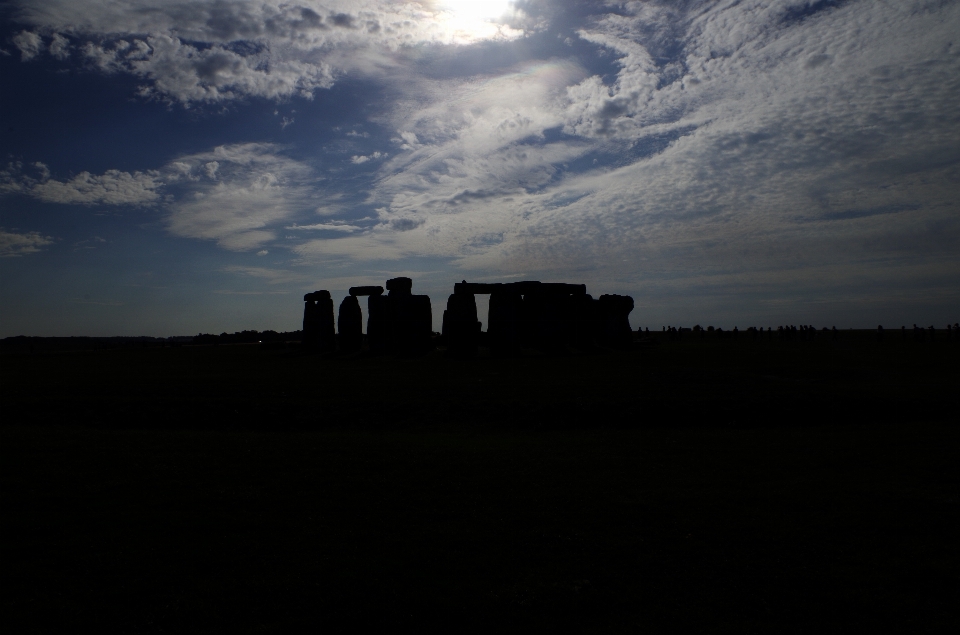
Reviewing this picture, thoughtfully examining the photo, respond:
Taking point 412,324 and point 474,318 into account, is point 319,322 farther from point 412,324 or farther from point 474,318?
point 474,318

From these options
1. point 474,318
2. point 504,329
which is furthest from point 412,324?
point 504,329

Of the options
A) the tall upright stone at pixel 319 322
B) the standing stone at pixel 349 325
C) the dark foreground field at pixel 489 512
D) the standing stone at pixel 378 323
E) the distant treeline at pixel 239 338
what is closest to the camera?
the dark foreground field at pixel 489 512

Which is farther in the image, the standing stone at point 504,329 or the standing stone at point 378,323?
the standing stone at point 378,323

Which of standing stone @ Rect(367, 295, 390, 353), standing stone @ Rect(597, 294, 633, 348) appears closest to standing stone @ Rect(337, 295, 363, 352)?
standing stone @ Rect(367, 295, 390, 353)

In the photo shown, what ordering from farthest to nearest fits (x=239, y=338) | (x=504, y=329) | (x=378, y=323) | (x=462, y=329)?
(x=239, y=338) → (x=378, y=323) → (x=504, y=329) → (x=462, y=329)

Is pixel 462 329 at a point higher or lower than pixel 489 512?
higher

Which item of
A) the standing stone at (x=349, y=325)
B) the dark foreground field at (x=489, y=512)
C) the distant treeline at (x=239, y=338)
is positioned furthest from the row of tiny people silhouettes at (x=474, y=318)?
the distant treeline at (x=239, y=338)

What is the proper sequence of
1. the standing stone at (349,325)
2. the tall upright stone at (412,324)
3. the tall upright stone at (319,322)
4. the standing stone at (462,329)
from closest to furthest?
the standing stone at (462,329) → the tall upright stone at (412,324) → the standing stone at (349,325) → the tall upright stone at (319,322)

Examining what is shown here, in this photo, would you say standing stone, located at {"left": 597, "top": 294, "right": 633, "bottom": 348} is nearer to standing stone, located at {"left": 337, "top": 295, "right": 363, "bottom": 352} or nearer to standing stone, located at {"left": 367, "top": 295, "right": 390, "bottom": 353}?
standing stone, located at {"left": 367, "top": 295, "right": 390, "bottom": 353}

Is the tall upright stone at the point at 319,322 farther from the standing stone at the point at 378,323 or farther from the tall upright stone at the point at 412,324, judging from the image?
the tall upright stone at the point at 412,324

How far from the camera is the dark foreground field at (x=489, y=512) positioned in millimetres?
4863

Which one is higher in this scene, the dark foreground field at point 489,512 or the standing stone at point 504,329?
the standing stone at point 504,329

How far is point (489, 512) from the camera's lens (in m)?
7.17

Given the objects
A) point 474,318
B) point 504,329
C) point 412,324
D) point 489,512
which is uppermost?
A: point 474,318
